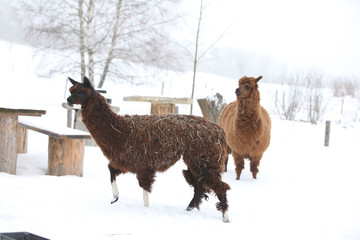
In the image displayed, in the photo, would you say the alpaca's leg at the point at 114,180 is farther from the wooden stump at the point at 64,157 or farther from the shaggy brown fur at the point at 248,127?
the shaggy brown fur at the point at 248,127

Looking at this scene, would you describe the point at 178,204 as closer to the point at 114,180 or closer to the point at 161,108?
the point at 114,180

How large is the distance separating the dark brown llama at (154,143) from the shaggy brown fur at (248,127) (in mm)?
1588

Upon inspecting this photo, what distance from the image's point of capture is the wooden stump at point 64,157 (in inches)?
203

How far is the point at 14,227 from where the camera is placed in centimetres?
309

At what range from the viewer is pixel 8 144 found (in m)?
4.83

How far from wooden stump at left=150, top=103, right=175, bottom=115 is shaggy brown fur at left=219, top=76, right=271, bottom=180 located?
115 inches

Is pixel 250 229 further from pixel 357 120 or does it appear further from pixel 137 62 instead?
pixel 357 120

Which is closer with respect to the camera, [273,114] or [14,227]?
[14,227]

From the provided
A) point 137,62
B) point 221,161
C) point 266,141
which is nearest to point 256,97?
point 266,141

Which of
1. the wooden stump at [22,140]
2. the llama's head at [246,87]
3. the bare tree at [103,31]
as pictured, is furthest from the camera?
the bare tree at [103,31]

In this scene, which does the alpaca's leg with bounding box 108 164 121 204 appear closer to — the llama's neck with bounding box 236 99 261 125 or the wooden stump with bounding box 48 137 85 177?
the wooden stump with bounding box 48 137 85 177

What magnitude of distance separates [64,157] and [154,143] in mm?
1907

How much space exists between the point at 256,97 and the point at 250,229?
2331 mm

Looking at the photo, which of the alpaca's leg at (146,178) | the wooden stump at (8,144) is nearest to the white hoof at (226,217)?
the alpaca's leg at (146,178)
